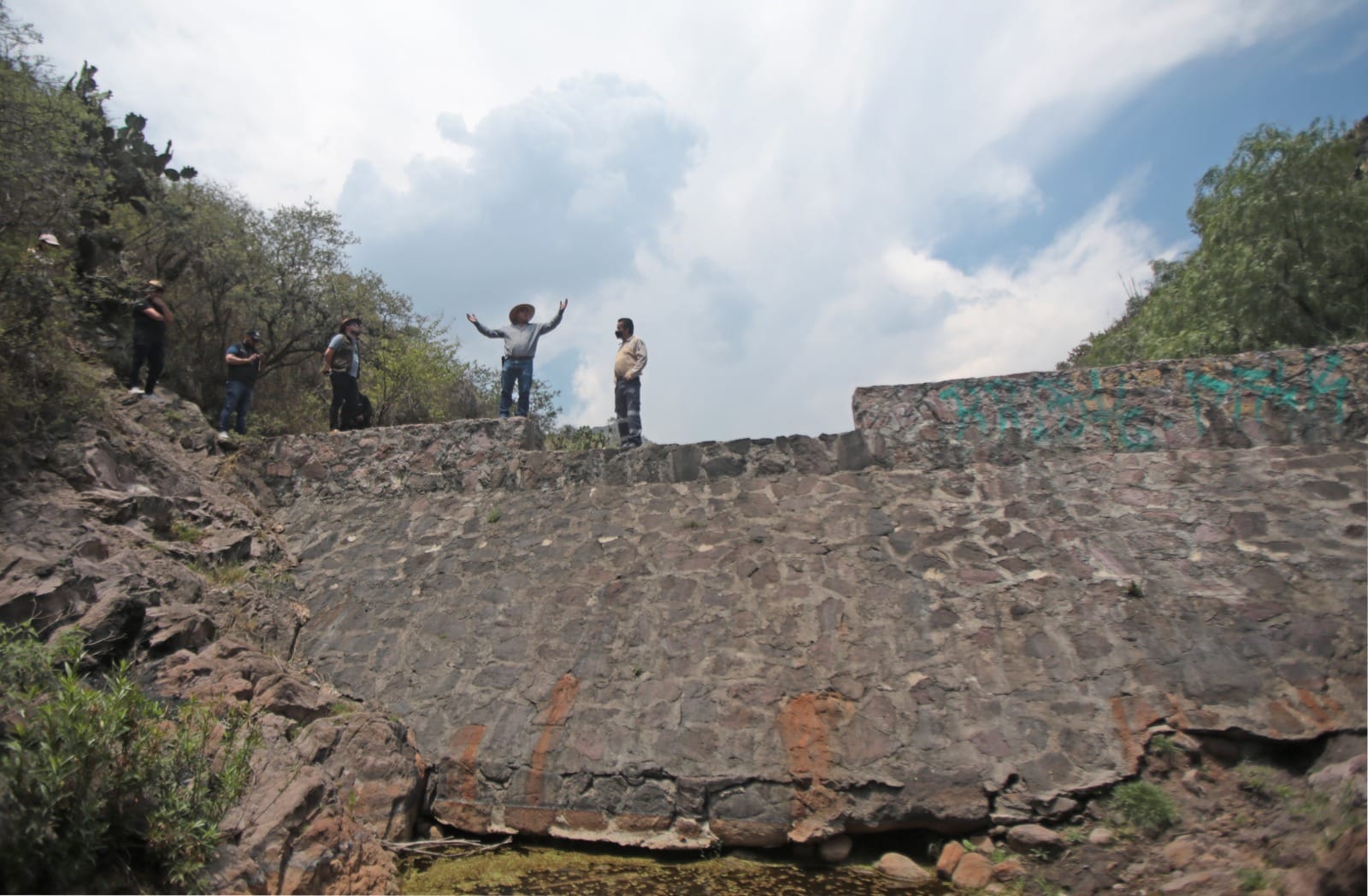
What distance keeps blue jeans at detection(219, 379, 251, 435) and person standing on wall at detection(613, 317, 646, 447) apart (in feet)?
14.6

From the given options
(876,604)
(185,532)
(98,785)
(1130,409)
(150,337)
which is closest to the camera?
(98,785)

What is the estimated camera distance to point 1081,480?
22.4ft

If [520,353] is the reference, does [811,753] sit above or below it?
below

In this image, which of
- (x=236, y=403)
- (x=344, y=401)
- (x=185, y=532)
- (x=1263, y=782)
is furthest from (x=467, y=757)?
(x=236, y=403)

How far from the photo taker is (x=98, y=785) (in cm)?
339

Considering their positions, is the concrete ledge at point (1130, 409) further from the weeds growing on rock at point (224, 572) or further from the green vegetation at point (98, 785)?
the weeds growing on rock at point (224, 572)

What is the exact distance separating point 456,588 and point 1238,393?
703 centimetres

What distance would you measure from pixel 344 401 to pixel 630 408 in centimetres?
372

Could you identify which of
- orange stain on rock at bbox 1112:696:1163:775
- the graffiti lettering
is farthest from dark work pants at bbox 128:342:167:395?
orange stain on rock at bbox 1112:696:1163:775

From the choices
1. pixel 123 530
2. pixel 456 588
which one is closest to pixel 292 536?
pixel 123 530

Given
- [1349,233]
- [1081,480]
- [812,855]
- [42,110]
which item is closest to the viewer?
[812,855]

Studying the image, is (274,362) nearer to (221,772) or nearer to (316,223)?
(316,223)

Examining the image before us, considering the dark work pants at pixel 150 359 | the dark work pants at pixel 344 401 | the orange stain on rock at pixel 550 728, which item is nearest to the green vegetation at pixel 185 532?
the dark work pants at pixel 150 359

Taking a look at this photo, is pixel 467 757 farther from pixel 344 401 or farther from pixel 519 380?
pixel 344 401
